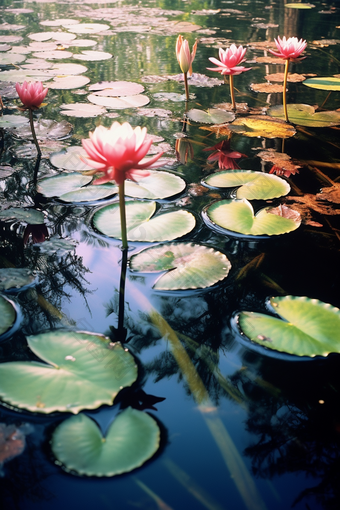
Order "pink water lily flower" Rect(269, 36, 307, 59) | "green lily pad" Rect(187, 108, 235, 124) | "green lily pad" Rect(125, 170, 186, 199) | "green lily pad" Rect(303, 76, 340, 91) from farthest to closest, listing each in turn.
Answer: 1. "green lily pad" Rect(303, 76, 340, 91)
2. "green lily pad" Rect(187, 108, 235, 124)
3. "pink water lily flower" Rect(269, 36, 307, 59)
4. "green lily pad" Rect(125, 170, 186, 199)

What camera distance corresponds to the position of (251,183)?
1.83 m

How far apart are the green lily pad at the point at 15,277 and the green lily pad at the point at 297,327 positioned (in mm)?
671

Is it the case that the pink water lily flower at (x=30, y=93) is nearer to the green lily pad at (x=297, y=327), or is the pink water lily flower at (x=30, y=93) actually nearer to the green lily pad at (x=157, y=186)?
the green lily pad at (x=157, y=186)

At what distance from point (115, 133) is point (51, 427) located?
0.81 meters

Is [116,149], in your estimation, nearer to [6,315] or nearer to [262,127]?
[6,315]

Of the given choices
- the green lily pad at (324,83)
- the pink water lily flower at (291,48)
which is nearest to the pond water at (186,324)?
the pink water lily flower at (291,48)

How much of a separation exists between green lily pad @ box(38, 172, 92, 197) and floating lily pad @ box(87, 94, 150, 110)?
1050 mm

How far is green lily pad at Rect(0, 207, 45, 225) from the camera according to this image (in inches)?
62.3

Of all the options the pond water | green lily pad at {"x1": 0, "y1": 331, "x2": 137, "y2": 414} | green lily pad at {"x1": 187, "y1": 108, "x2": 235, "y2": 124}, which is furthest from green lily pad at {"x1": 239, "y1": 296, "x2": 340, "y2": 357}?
green lily pad at {"x1": 187, "y1": 108, "x2": 235, "y2": 124}

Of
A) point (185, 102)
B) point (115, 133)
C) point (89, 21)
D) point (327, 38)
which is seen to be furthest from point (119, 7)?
point (115, 133)

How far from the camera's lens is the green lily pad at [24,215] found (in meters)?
1.58

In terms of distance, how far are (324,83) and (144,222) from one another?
92.9 inches

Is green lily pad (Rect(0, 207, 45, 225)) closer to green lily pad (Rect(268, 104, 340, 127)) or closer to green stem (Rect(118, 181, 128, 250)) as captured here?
green stem (Rect(118, 181, 128, 250))

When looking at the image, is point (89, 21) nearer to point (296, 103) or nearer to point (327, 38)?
point (327, 38)
